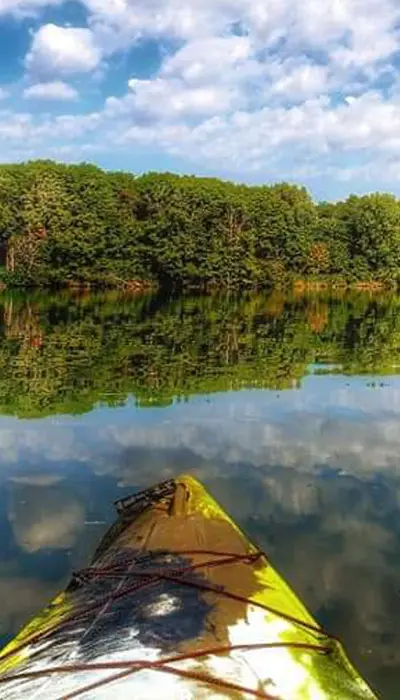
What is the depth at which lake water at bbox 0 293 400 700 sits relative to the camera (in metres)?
7.71

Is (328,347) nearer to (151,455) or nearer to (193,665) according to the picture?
(151,455)

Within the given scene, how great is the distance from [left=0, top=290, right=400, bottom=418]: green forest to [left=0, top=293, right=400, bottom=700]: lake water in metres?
0.10

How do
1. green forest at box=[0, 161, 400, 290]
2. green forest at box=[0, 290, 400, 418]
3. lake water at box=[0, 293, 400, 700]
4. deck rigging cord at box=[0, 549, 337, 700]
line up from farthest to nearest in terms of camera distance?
green forest at box=[0, 161, 400, 290] < green forest at box=[0, 290, 400, 418] < lake water at box=[0, 293, 400, 700] < deck rigging cord at box=[0, 549, 337, 700]

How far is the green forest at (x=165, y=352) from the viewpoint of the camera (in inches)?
684

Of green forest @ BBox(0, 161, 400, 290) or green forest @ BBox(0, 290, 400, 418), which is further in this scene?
green forest @ BBox(0, 161, 400, 290)

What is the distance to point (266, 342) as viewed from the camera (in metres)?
26.9

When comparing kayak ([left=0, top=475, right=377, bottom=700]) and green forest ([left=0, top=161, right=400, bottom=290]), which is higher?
green forest ([left=0, top=161, right=400, bottom=290])

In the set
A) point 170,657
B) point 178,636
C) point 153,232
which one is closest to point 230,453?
point 178,636

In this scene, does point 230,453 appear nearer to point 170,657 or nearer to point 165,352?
point 170,657

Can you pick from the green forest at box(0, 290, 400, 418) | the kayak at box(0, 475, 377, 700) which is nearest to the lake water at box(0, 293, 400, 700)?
the green forest at box(0, 290, 400, 418)

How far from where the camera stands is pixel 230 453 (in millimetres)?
12383

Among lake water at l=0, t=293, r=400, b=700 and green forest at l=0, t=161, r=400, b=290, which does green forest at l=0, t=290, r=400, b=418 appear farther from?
green forest at l=0, t=161, r=400, b=290

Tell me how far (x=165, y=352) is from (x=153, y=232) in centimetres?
4465

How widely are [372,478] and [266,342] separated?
1598 cm
